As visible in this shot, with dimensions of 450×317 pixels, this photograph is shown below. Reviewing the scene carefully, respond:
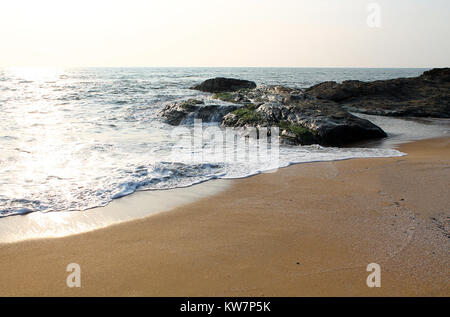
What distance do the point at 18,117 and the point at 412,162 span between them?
36.5ft

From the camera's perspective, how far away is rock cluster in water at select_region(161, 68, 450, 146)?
8.39m

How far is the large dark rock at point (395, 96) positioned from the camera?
43.1 feet

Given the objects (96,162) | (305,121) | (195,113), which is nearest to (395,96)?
(305,121)

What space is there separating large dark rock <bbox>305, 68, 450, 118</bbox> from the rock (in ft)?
19.4

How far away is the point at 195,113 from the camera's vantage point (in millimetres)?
11383

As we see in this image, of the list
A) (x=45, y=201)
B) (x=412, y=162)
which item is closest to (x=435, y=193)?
(x=412, y=162)

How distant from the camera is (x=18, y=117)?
10961 mm

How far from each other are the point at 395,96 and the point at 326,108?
24.8 feet
